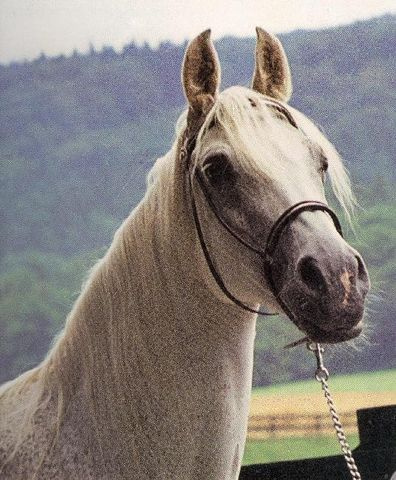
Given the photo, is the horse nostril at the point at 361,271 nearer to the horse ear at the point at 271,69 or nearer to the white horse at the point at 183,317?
the white horse at the point at 183,317

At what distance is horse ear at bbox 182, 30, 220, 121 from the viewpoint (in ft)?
2.93

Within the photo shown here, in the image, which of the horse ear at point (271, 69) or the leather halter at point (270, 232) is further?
the horse ear at point (271, 69)

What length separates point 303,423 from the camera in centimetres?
141

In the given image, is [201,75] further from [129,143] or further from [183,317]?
[129,143]

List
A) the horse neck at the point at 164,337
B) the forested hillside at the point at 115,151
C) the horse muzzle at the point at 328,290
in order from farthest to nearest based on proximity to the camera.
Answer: the forested hillside at the point at 115,151, the horse neck at the point at 164,337, the horse muzzle at the point at 328,290

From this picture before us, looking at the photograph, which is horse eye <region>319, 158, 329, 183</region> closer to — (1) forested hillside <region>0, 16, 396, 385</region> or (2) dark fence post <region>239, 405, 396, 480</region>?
(1) forested hillside <region>0, 16, 396, 385</region>

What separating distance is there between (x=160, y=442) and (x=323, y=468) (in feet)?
1.97

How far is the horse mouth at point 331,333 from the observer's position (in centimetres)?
77

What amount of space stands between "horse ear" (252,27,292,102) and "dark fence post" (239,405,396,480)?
0.72 metres

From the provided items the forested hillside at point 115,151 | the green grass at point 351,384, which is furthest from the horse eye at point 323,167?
the green grass at point 351,384

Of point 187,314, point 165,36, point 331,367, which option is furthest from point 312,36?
point 187,314

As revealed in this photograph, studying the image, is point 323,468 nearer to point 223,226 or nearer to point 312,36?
point 223,226

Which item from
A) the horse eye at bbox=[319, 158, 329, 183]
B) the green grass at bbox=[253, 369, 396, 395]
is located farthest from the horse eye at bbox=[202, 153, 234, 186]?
the green grass at bbox=[253, 369, 396, 395]

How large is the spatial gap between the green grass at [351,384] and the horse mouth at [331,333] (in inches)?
24.2
